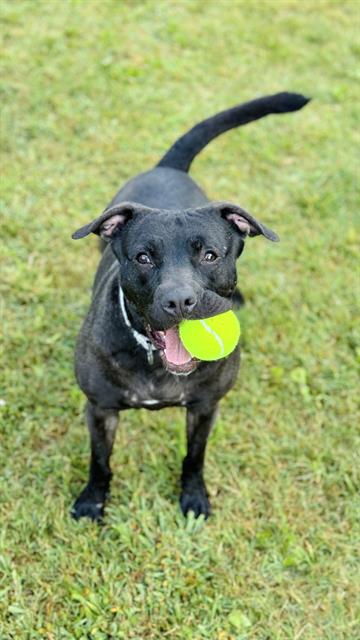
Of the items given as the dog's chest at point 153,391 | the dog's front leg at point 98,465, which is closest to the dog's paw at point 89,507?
the dog's front leg at point 98,465

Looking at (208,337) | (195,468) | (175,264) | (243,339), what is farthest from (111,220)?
(243,339)

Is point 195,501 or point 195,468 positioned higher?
point 195,468

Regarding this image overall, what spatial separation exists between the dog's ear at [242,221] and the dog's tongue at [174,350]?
53cm

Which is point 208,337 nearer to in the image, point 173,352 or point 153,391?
point 173,352

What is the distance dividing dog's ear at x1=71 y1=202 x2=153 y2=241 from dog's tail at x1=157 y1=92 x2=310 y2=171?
1.07 metres

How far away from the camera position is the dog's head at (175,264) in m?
2.60

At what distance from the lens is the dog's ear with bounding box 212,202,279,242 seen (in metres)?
2.87

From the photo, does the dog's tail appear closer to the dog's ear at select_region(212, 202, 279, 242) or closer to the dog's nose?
the dog's ear at select_region(212, 202, 279, 242)

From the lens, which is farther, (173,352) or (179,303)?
(173,352)

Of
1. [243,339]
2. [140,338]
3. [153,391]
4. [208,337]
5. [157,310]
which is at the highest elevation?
[157,310]

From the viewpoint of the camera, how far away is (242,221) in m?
2.98

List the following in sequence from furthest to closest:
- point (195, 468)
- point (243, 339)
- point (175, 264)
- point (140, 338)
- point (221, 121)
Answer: point (243, 339) → point (221, 121) → point (195, 468) → point (140, 338) → point (175, 264)

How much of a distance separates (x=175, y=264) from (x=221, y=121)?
60.6 inches

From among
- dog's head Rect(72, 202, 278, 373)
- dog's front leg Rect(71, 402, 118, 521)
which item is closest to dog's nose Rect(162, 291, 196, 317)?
dog's head Rect(72, 202, 278, 373)
